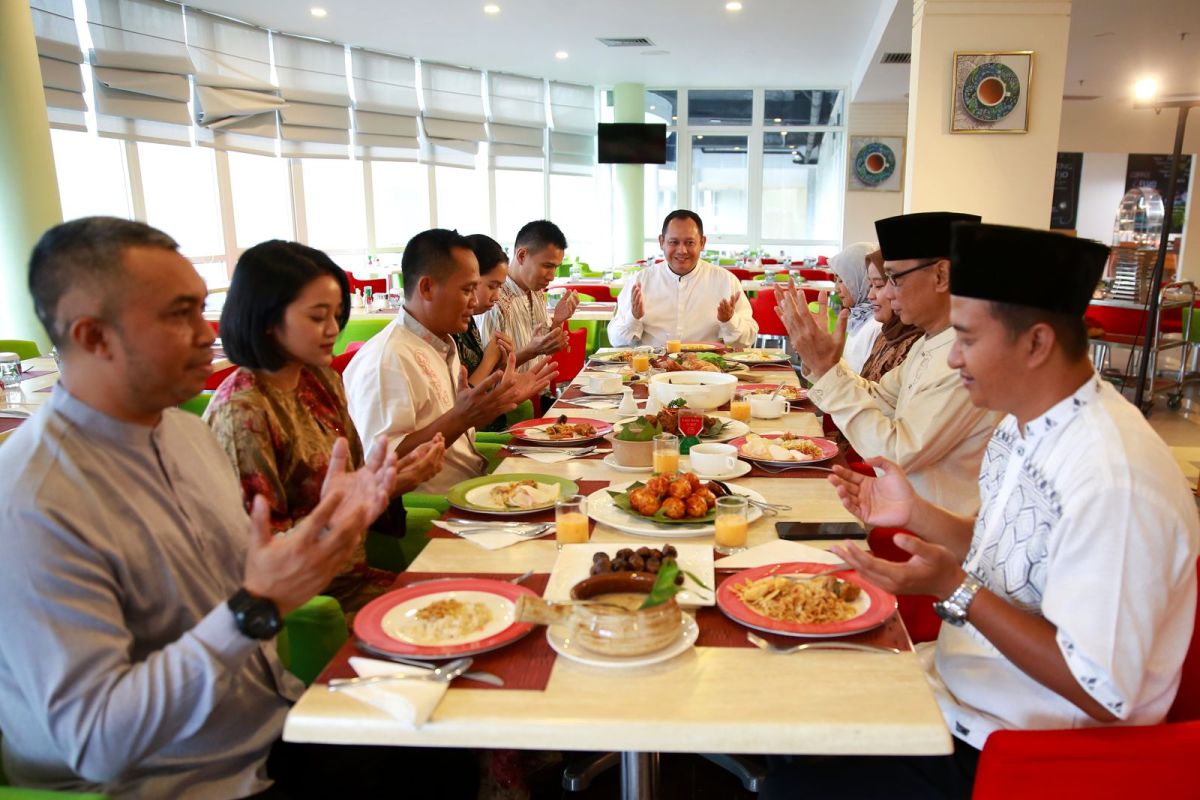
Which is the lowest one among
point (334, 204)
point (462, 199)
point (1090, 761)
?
point (1090, 761)

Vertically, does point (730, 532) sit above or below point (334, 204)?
below

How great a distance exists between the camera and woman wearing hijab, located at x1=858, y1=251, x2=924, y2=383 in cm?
304

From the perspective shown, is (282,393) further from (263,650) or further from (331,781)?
(331,781)

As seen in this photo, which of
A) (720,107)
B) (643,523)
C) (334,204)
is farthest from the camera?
(720,107)

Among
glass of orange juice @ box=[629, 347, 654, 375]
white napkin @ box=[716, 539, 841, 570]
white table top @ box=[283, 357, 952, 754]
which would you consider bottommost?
white table top @ box=[283, 357, 952, 754]

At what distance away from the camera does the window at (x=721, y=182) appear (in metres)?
13.6

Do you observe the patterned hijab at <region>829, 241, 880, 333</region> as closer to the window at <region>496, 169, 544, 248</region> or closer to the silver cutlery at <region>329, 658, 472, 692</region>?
the silver cutlery at <region>329, 658, 472, 692</region>

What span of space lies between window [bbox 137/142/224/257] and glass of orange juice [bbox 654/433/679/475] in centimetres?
702

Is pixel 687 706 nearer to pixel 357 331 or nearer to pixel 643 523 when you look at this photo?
pixel 643 523

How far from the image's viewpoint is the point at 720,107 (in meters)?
13.5

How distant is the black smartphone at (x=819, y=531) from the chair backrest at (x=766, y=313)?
5.83 m

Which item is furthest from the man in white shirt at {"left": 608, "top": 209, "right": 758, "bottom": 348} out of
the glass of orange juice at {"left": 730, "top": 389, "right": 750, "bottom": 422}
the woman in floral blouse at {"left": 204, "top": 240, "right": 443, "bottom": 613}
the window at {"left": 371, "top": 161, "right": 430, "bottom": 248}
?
the window at {"left": 371, "top": 161, "right": 430, "bottom": 248}

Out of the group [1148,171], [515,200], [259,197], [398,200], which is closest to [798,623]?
[259,197]

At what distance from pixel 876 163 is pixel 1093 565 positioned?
12.8 metres
